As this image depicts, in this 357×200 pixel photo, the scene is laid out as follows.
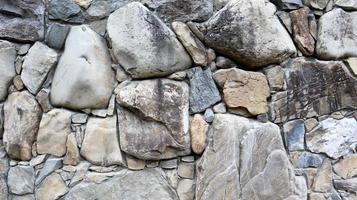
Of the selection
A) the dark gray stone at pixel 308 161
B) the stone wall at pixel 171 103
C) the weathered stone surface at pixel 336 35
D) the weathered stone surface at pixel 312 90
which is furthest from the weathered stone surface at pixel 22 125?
the weathered stone surface at pixel 336 35

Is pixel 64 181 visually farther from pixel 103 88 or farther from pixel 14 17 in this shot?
pixel 14 17

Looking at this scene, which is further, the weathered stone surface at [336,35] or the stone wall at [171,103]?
the weathered stone surface at [336,35]

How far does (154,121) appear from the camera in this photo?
159cm

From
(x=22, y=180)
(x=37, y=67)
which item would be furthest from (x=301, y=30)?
(x=22, y=180)

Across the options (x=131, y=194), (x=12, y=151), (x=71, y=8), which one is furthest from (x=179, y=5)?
(x=12, y=151)

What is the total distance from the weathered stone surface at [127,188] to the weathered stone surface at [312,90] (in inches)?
24.1

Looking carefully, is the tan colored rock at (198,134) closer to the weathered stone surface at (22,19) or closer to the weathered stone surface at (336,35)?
the weathered stone surface at (336,35)

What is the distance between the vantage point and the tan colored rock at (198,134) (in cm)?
159

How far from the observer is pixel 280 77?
1665 millimetres

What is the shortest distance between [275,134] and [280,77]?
0.87 ft

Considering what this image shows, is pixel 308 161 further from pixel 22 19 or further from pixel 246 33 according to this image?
pixel 22 19

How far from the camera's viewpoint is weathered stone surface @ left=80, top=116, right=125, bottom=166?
1.61 metres

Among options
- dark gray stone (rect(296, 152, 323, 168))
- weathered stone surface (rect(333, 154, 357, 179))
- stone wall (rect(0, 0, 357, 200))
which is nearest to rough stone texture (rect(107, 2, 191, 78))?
stone wall (rect(0, 0, 357, 200))

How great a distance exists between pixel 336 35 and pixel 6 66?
1.54m
